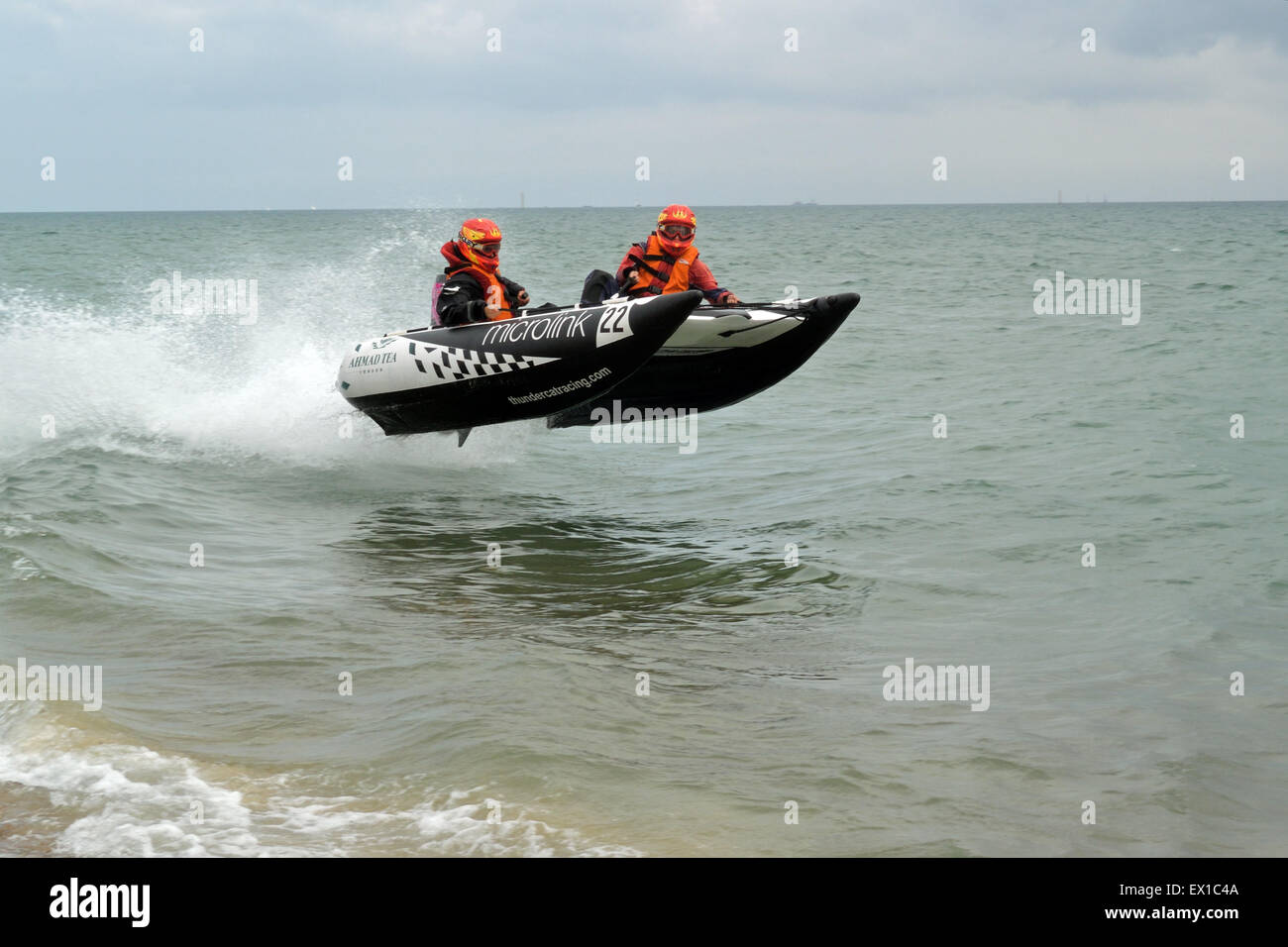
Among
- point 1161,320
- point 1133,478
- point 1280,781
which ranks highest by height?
point 1161,320

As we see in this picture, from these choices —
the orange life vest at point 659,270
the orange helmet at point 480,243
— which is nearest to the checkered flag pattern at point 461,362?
the orange helmet at point 480,243

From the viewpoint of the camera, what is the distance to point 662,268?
1055 centimetres

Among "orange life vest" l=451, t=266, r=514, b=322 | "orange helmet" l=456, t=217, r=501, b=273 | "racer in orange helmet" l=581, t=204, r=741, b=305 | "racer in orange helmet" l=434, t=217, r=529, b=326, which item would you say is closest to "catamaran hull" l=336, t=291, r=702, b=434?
"racer in orange helmet" l=434, t=217, r=529, b=326

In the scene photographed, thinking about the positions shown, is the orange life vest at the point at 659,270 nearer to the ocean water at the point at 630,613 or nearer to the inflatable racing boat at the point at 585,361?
the inflatable racing boat at the point at 585,361

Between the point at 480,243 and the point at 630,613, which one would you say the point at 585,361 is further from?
the point at 630,613

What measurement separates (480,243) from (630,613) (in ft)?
13.4

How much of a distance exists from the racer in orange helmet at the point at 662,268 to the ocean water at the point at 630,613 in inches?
72.4

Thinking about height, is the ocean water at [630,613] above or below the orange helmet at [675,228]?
below

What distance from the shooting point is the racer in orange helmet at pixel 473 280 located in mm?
10352

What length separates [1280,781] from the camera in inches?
204

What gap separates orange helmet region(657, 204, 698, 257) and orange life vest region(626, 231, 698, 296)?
0.07 m
